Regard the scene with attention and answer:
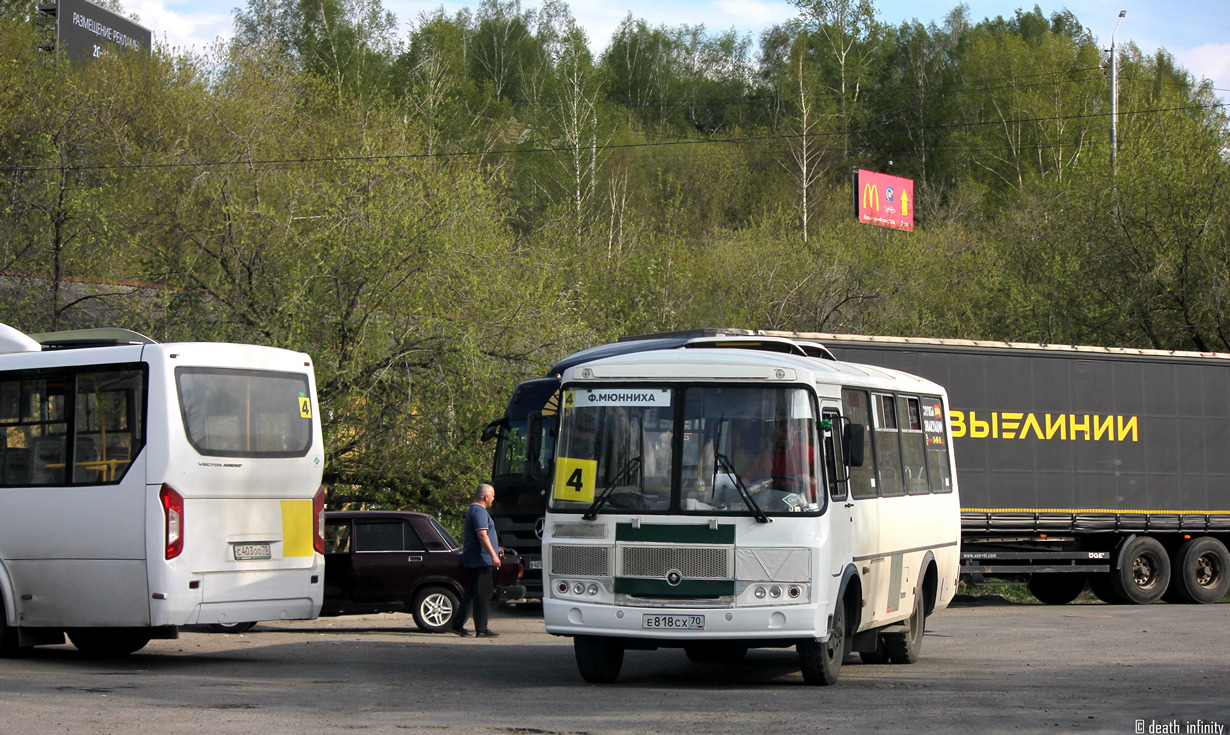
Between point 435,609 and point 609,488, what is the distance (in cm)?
689

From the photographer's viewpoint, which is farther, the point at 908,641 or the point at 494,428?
the point at 494,428

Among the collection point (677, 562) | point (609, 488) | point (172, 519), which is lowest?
point (677, 562)

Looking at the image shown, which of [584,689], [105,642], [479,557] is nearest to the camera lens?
[584,689]

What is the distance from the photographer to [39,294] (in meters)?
24.6

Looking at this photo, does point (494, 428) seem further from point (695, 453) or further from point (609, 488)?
point (695, 453)

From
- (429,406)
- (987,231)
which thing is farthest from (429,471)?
(987,231)

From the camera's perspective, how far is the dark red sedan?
1672 centimetres

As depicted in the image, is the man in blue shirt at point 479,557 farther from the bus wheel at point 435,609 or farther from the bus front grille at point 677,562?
the bus front grille at point 677,562

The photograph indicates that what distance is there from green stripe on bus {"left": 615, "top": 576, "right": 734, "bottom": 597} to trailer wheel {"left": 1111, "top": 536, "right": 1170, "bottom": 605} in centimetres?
1315

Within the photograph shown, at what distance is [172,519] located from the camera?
1198 centimetres

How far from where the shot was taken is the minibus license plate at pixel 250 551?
12547mm

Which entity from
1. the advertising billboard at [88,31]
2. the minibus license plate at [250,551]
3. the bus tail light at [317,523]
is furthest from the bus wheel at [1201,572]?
the advertising billboard at [88,31]

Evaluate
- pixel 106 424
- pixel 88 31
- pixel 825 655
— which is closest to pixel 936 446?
pixel 825 655

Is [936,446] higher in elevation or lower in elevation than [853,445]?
lower
